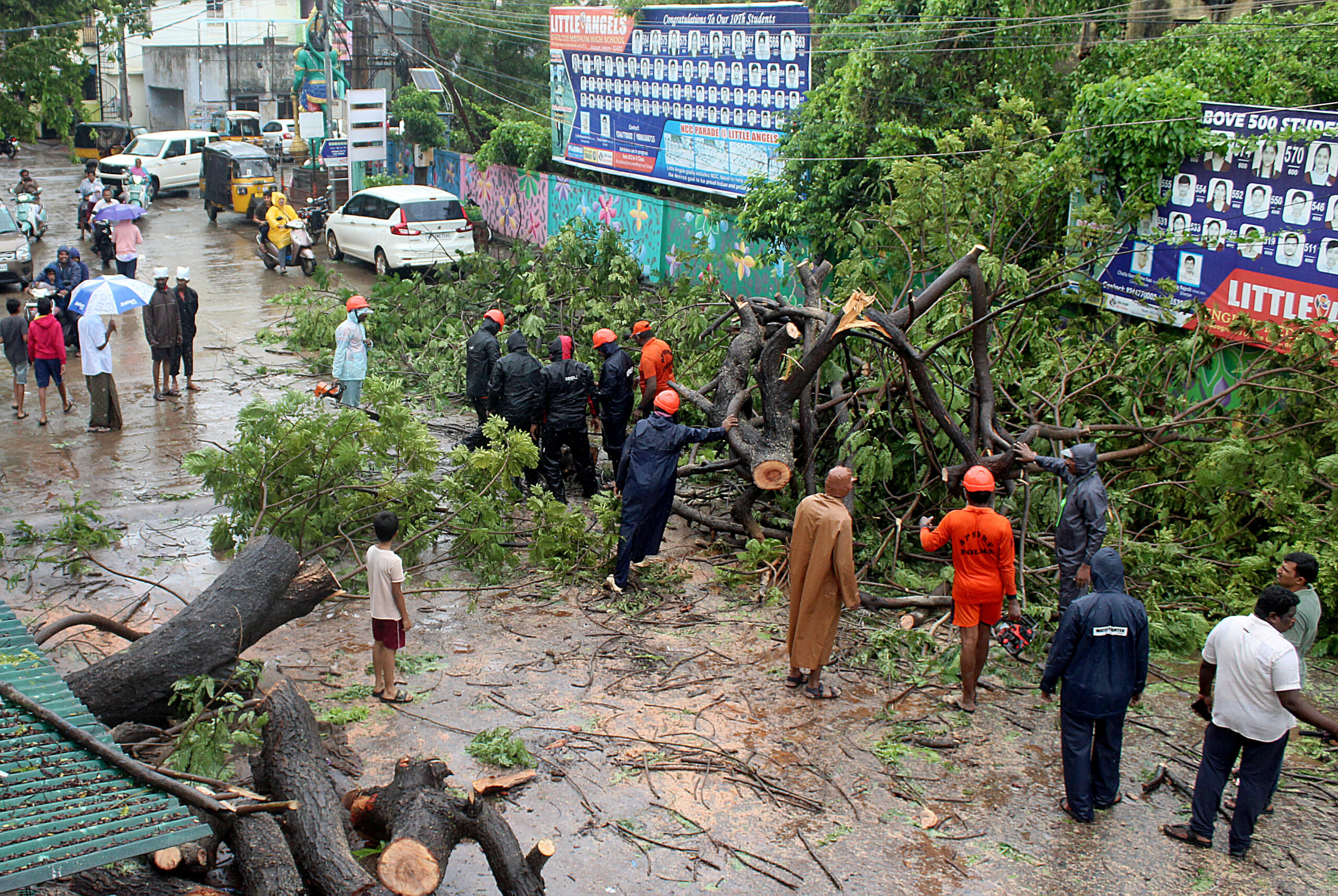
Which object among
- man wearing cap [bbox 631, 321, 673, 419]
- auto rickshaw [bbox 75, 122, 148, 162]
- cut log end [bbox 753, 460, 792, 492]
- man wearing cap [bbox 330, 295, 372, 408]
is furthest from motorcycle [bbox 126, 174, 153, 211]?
cut log end [bbox 753, 460, 792, 492]

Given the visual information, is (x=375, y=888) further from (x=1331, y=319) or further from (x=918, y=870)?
(x=1331, y=319)

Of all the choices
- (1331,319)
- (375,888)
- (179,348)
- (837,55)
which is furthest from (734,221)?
(375,888)

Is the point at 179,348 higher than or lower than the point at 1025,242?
lower

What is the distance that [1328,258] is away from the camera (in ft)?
30.0

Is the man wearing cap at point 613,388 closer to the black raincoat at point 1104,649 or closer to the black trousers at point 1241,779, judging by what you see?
the black raincoat at point 1104,649

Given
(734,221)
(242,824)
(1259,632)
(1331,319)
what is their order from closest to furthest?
(242,824), (1259,632), (1331,319), (734,221)

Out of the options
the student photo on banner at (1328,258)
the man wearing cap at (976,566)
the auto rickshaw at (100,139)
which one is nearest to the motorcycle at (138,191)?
the auto rickshaw at (100,139)

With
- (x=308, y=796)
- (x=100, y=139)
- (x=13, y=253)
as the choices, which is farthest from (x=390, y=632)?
(x=100, y=139)

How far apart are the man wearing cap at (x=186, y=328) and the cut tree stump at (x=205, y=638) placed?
7.20 m

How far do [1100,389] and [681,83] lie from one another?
39.9 feet

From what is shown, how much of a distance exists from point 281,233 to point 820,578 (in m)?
17.6

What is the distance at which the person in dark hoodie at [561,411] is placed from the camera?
32.6ft

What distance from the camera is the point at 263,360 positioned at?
49.1ft

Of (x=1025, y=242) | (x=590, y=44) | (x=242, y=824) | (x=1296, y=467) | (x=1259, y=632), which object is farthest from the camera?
(x=590, y=44)
